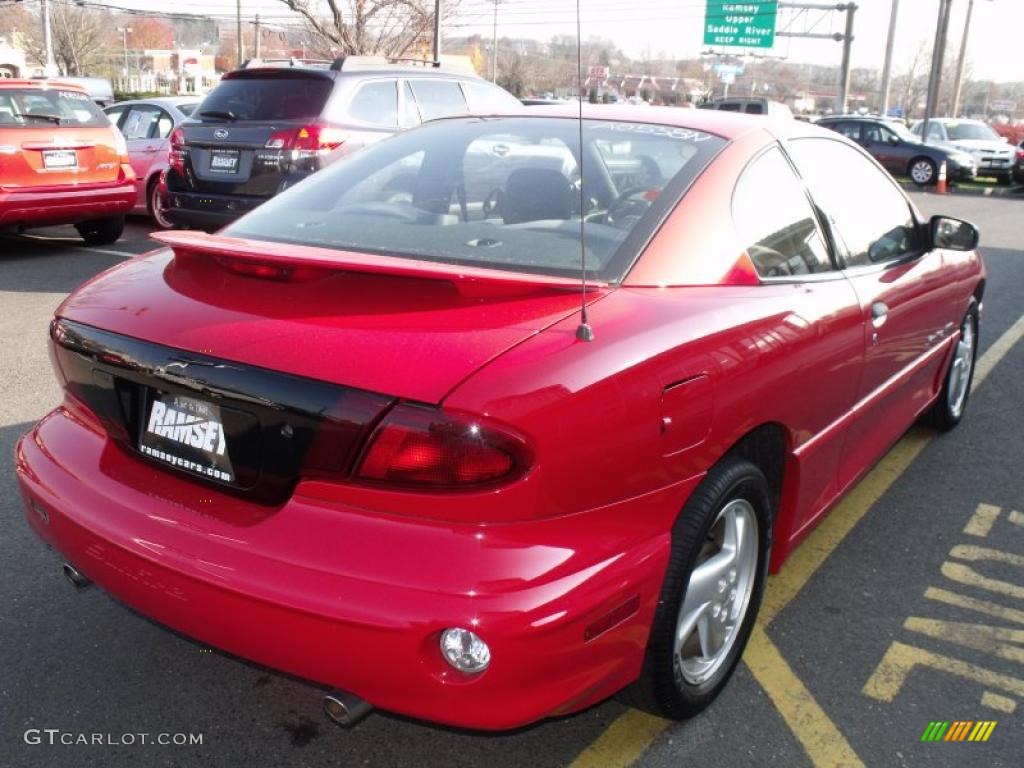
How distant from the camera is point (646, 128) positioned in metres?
3.12

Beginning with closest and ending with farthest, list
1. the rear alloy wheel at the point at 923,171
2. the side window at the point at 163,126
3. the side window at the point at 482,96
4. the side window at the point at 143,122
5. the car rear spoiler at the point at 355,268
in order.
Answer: the car rear spoiler at the point at 355,268
the side window at the point at 482,96
the side window at the point at 163,126
the side window at the point at 143,122
the rear alloy wheel at the point at 923,171

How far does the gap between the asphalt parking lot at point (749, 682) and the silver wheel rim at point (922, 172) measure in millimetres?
21533

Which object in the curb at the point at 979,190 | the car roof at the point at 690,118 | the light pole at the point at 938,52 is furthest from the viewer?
the light pole at the point at 938,52

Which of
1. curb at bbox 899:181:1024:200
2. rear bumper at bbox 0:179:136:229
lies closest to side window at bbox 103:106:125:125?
rear bumper at bbox 0:179:136:229

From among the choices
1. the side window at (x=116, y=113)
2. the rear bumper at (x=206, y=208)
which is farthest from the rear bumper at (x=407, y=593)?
the side window at (x=116, y=113)

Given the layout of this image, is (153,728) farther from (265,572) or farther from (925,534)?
(925,534)

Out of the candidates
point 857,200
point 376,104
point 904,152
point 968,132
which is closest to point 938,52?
point 968,132

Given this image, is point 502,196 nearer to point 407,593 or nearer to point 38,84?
point 407,593

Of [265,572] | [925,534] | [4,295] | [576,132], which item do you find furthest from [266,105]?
[265,572]

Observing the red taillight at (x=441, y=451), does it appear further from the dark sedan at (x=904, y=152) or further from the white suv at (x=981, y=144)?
the white suv at (x=981, y=144)

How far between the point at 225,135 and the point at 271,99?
0.54 meters

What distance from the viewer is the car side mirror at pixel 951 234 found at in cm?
398

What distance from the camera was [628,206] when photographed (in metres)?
2.69

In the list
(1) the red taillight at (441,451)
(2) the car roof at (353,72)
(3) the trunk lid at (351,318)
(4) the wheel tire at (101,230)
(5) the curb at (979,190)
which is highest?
(2) the car roof at (353,72)
